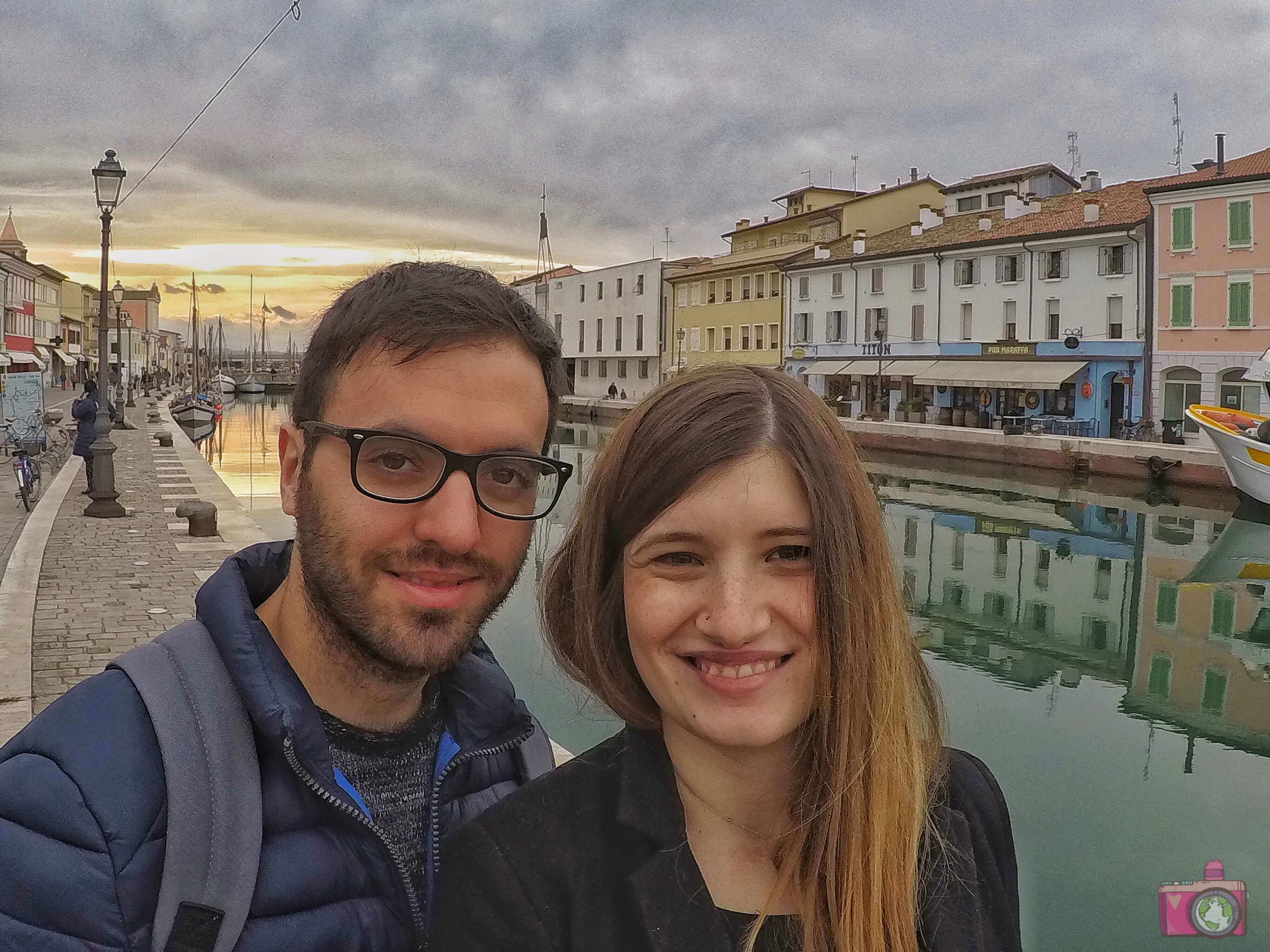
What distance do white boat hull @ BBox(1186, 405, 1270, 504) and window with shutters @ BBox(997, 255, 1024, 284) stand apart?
12.0m

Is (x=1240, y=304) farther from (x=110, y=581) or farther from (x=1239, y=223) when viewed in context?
(x=110, y=581)

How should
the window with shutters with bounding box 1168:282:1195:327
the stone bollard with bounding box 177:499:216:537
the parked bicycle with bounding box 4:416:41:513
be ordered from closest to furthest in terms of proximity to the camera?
the stone bollard with bounding box 177:499:216:537 < the parked bicycle with bounding box 4:416:41:513 < the window with shutters with bounding box 1168:282:1195:327

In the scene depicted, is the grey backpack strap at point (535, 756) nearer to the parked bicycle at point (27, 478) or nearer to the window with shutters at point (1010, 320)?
the parked bicycle at point (27, 478)

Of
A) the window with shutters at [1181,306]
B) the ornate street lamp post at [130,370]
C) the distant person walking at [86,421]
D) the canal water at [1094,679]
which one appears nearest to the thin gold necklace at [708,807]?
the canal water at [1094,679]

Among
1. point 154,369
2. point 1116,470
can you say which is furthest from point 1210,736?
point 154,369

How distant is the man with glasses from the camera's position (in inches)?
58.3

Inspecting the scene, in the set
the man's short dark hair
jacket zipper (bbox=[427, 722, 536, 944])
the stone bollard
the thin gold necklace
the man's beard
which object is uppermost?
the man's short dark hair

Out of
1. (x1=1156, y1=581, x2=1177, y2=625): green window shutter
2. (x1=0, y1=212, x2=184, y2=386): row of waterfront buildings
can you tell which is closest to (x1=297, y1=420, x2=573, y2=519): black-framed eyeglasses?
(x1=1156, y1=581, x2=1177, y2=625): green window shutter

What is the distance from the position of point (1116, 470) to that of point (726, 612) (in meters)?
27.6

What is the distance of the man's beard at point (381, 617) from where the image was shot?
1723 millimetres

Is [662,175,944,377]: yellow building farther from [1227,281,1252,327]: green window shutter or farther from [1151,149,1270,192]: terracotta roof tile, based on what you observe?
[1227,281,1252,327]: green window shutter

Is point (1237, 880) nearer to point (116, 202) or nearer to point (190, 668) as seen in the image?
point (190, 668)

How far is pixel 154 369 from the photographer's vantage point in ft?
359

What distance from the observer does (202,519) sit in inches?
496
